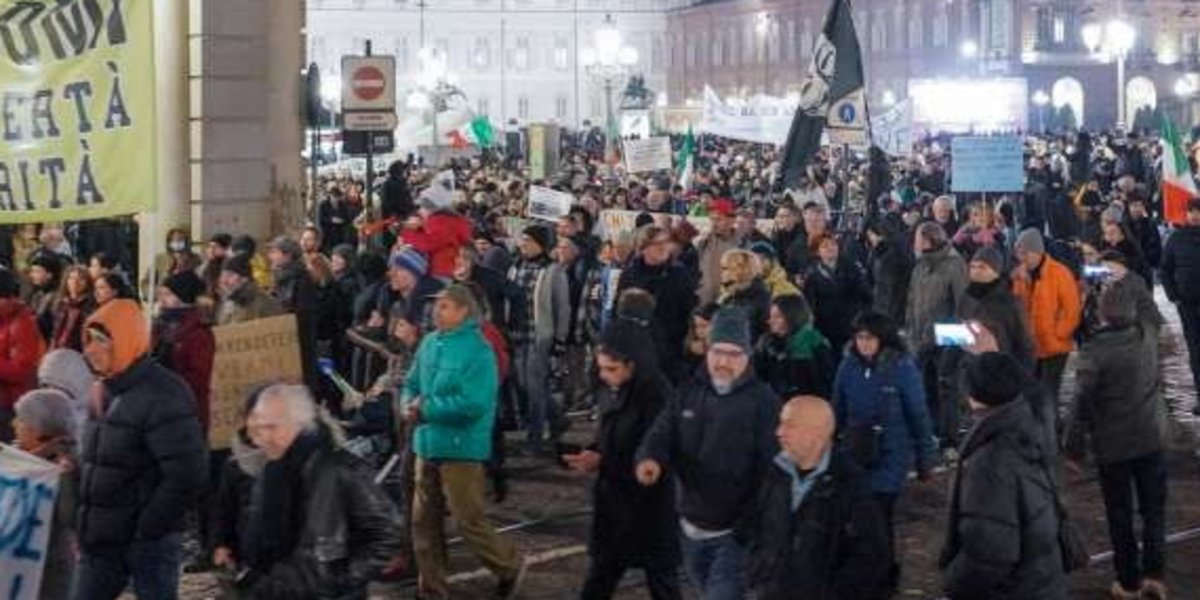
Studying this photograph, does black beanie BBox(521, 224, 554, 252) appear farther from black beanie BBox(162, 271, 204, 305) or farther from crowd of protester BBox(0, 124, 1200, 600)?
black beanie BBox(162, 271, 204, 305)

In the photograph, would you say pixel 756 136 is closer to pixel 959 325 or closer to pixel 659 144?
pixel 659 144

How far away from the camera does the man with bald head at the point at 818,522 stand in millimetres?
6598

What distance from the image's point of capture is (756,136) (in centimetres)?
3616

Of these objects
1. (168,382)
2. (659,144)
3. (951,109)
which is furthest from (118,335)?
(951,109)

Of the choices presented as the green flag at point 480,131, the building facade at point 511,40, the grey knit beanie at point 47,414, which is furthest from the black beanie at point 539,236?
the building facade at point 511,40

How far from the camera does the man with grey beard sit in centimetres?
780

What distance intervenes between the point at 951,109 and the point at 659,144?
68.5 feet

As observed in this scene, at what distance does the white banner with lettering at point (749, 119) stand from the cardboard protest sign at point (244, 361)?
83.0 ft

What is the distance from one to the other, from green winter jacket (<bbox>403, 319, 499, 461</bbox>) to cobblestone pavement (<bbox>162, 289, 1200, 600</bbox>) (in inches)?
38.6

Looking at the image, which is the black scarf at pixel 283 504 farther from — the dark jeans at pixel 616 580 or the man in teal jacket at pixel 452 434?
the man in teal jacket at pixel 452 434

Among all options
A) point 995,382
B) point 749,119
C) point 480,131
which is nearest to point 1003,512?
point 995,382

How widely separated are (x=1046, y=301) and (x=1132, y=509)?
3.33 m

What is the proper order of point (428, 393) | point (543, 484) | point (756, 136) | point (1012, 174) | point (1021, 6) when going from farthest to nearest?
point (1021, 6) → point (756, 136) → point (1012, 174) → point (543, 484) → point (428, 393)

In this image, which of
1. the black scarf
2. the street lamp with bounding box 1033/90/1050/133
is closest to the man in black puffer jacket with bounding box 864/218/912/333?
the black scarf
